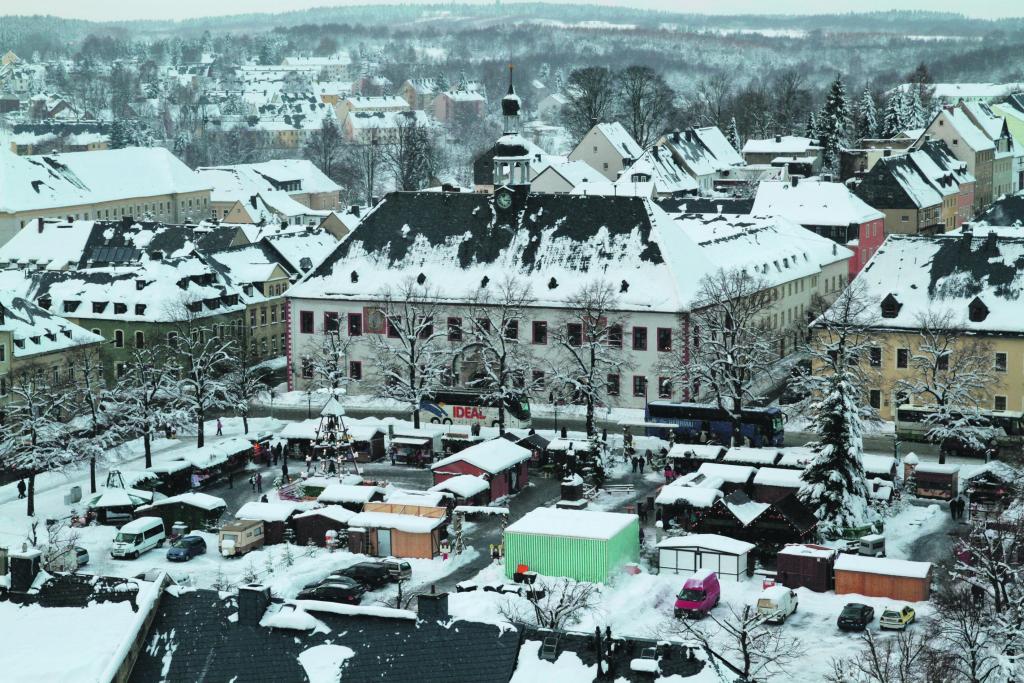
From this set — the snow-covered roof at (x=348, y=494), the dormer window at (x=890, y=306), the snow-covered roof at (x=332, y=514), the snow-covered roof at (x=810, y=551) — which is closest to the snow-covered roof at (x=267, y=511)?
the snow-covered roof at (x=332, y=514)

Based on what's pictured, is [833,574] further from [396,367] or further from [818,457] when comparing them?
[396,367]

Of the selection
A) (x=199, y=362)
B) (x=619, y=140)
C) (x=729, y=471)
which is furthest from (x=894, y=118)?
(x=729, y=471)

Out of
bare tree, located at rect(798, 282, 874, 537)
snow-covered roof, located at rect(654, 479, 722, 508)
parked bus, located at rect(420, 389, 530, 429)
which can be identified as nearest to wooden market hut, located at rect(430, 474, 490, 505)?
snow-covered roof, located at rect(654, 479, 722, 508)

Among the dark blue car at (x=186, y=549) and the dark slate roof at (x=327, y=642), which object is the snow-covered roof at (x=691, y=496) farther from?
the dark slate roof at (x=327, y=642)

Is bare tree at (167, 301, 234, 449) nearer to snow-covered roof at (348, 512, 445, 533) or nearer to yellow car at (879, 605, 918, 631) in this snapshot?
snow-covered roof at (348, 512, 445, 533)

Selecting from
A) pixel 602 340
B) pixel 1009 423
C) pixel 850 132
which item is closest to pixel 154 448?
pixel 602 340
